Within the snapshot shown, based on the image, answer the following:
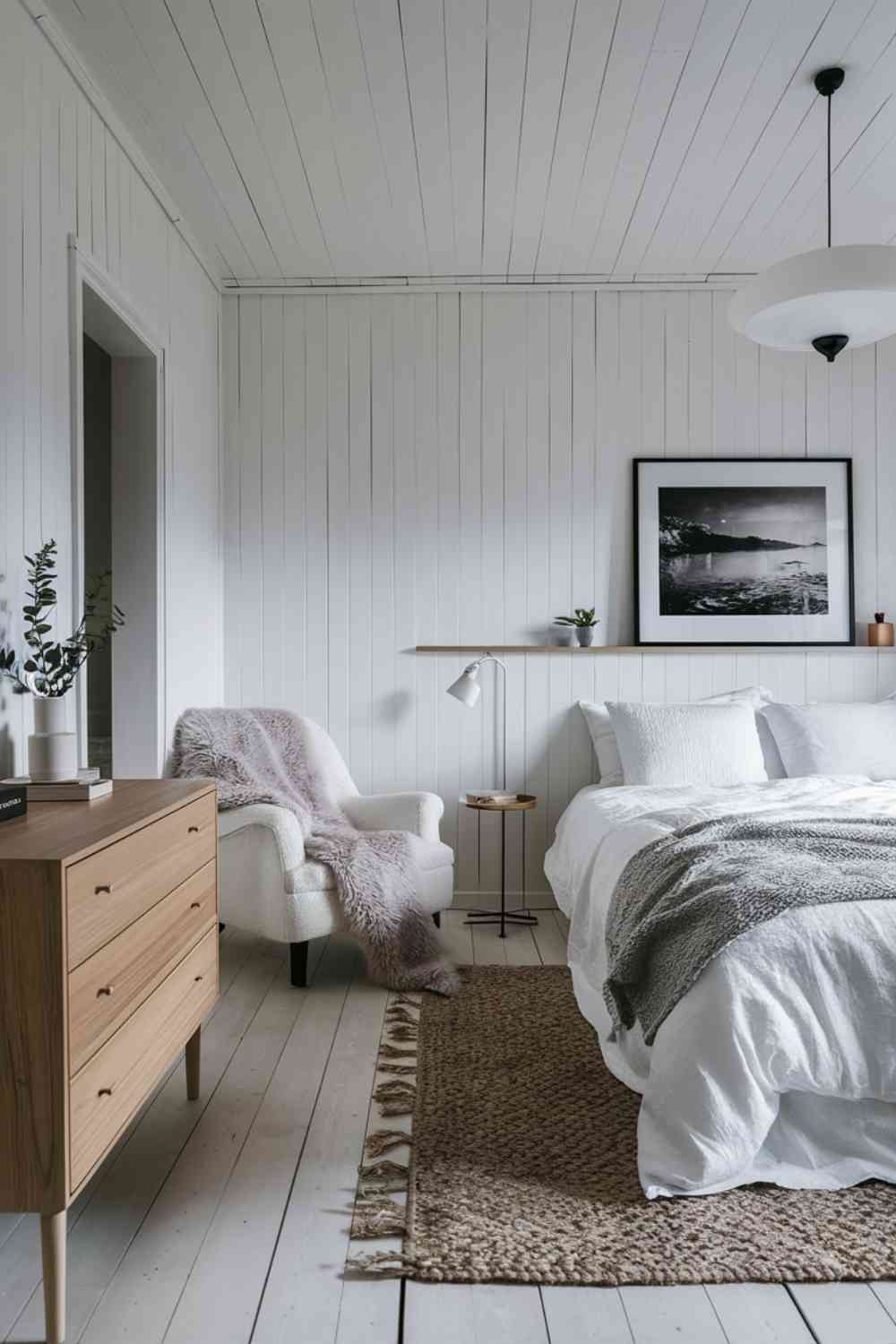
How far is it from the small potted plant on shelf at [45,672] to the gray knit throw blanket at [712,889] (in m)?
1.36

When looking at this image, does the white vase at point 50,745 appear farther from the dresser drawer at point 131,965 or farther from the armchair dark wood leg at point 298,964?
the armchair dark wood leg at point 298,964

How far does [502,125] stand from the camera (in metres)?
3.14

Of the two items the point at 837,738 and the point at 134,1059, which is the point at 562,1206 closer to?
the point at 134,1059

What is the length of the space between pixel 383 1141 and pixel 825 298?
234 centimetres

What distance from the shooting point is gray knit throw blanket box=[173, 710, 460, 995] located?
11.0 ft

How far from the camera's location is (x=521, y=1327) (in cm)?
163

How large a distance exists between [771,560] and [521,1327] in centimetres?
347

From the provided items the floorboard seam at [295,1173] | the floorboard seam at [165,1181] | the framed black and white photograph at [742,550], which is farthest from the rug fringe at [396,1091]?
the framed black and white photograph at [742,550]

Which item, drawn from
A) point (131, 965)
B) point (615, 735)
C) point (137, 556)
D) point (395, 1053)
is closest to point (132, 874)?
point (131, 965)

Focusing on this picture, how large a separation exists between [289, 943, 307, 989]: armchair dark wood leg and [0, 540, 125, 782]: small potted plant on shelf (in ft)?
4.13

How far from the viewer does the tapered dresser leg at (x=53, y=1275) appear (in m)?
1.55

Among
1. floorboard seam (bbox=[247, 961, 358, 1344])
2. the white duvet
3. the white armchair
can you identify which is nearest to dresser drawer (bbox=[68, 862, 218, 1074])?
floorboard seam (bbox=[247, 961, 358, 1344])

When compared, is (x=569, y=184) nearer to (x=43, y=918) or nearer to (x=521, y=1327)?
(x=43, y=918)

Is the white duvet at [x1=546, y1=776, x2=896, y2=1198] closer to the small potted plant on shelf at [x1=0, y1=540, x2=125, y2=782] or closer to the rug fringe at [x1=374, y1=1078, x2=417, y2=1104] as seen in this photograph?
the rug fringe at [x1=374, y1=1078, x2=417, y2=1104]
